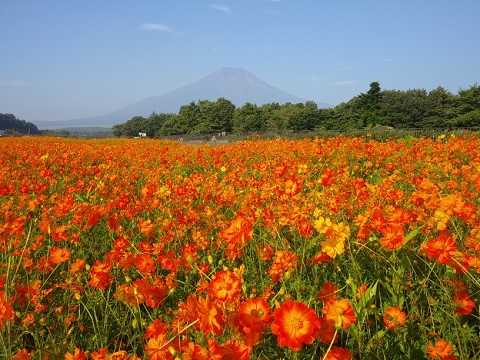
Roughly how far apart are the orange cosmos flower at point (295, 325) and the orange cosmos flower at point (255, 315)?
0.04 metres

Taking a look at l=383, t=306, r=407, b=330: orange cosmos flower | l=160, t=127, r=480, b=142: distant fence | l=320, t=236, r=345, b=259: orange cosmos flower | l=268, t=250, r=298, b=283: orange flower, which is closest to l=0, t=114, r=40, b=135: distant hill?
l=160, t=127, r=480, b=142: distant fence

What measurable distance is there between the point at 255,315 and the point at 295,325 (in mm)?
110

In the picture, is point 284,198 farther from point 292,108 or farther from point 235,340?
point 292,108

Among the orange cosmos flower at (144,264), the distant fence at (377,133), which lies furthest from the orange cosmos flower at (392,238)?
the distant fence at (377,133)

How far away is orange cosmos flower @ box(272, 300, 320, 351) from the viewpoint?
91 centimetres

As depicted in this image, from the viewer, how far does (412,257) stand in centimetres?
216

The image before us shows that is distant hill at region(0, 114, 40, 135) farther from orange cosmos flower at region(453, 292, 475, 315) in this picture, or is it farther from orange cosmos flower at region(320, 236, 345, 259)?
orange cosmos flower at region(453, 292, 475, 315)

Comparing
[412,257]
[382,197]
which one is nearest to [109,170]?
[382,197]

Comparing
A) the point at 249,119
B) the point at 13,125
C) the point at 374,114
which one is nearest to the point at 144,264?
the point at 374,114

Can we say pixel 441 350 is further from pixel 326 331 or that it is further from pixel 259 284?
pixel 259 284

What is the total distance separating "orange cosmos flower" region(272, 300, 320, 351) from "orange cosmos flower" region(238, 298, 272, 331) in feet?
0.13

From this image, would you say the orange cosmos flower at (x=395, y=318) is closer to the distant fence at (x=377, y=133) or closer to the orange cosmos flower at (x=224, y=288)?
the orange cosmos flower at (x=224, y=288)

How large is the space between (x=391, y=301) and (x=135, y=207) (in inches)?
81.3

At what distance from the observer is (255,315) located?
0.98m
